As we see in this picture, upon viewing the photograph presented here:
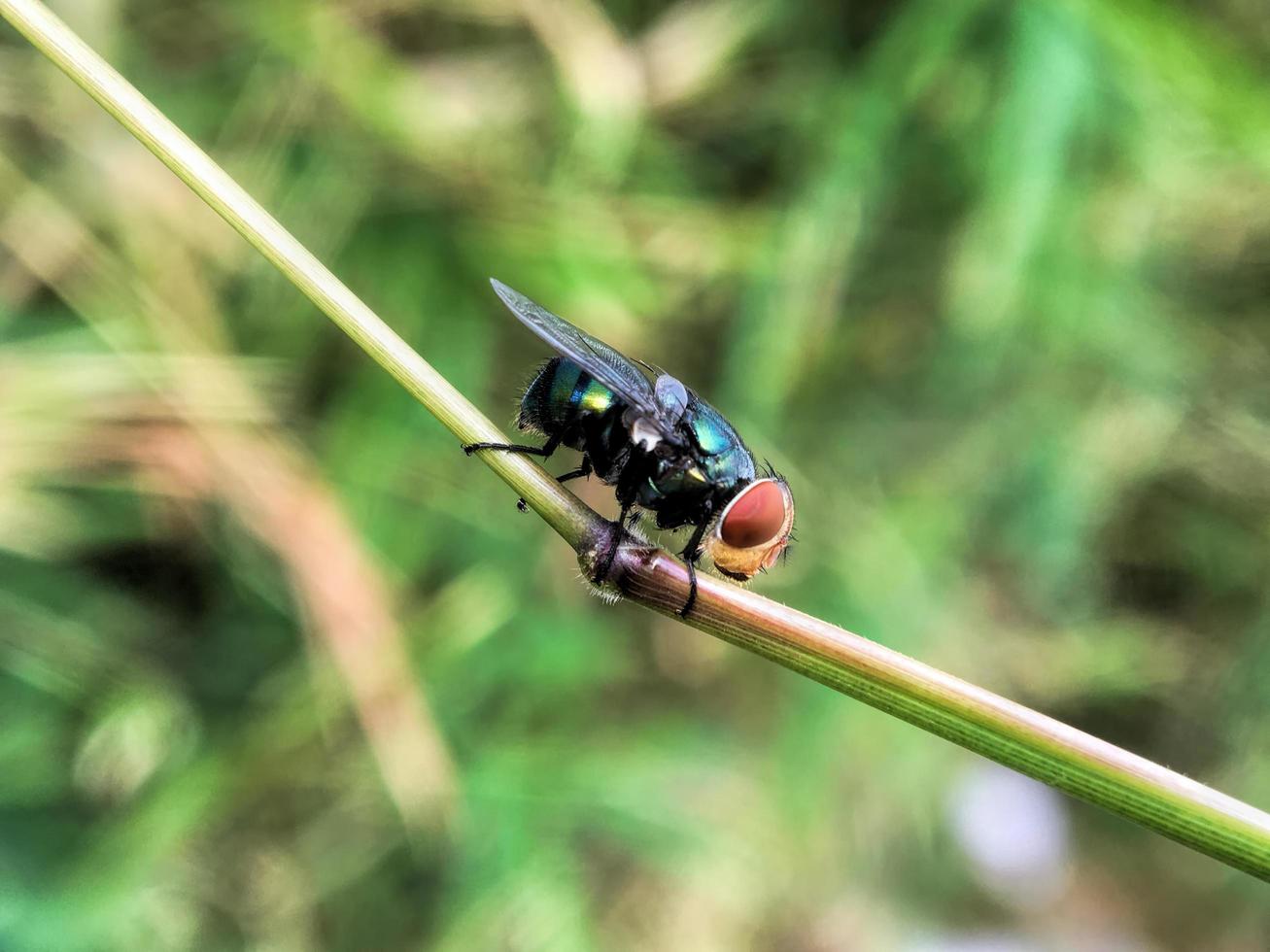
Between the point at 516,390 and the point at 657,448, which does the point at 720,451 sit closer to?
the point at 657,448

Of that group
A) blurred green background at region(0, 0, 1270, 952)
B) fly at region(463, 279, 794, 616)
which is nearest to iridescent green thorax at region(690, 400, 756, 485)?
fly at region(463, 279, 794, 616)

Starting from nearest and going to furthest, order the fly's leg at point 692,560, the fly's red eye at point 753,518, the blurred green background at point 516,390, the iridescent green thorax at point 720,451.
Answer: the fly's leg at point 692,560 < the fly's red eye at point 753,518 < the iridescent green thorax at point 720,451 < the blurred green background at point 516,390

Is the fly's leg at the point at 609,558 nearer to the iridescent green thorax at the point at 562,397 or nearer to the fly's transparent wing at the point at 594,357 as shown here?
the fly's transparent wing at the point at 594,357

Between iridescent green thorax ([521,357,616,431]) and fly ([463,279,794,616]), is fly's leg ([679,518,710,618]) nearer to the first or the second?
fly ([463,279,794,616])

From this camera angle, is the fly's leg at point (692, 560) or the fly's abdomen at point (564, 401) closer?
the fly's leg at point (692, 560)

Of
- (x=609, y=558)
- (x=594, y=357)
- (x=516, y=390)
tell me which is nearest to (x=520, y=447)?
(x=594, y=357)

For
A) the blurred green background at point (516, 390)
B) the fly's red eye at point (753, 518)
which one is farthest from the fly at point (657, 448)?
the blurred green background at point (516, 390)

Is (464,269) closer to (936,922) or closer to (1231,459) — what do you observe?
(1231,459)

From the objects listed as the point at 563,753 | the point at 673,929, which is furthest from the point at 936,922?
the point at 563,753

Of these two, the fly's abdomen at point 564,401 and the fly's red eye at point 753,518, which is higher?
the fly's red eye at point 753,518
